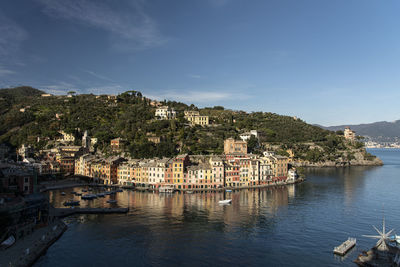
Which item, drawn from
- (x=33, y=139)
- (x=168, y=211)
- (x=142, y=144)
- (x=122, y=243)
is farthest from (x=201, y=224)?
(x=33, y=139)

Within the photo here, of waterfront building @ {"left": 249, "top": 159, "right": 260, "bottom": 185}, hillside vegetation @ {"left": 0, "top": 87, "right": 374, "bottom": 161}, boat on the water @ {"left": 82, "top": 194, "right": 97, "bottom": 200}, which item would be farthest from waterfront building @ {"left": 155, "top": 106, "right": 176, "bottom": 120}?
boat on the water @ {"left": 82, "top": 194, "right": 97, "bottom": 200}

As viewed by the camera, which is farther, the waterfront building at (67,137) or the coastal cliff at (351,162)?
the coastal cliff at (351,162)

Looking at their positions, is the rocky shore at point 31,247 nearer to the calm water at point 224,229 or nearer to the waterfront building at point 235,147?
the calm water at point 224,229

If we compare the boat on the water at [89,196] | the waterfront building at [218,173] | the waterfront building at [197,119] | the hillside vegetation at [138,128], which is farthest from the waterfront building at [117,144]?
the waterfront building at [218,173]

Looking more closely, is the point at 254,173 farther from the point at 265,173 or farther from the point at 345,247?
the point at 345,247

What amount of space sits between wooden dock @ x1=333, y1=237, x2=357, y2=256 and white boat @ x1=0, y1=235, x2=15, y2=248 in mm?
32626

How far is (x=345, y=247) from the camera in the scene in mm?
31391

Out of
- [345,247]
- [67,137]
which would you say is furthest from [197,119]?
[345,247]

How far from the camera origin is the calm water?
2986cm

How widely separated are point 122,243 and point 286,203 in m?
31.5

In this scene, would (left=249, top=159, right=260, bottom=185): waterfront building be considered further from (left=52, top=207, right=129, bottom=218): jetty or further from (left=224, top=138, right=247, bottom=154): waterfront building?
(left=52, top=207, right=129, bottom=218): jetty

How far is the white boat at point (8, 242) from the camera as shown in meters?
28.4

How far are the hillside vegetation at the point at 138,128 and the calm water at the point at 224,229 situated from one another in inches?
1376

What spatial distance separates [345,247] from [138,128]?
269ft
